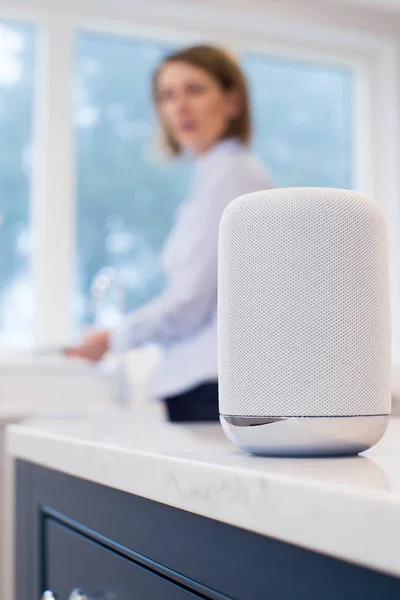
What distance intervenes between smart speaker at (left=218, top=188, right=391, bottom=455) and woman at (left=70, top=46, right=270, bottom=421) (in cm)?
71

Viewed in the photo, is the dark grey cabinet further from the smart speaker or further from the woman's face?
the woman's face

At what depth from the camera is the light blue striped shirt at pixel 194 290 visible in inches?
51.3

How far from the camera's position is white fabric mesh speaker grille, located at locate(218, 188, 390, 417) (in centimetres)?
47

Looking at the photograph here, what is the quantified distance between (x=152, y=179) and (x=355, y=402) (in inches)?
103

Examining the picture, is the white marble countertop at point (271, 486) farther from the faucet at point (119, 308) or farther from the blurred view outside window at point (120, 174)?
the blurred view outside window at point (120, 174)

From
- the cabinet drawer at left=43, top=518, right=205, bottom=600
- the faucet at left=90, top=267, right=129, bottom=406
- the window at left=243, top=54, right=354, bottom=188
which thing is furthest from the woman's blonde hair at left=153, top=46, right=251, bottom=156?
the window at left=243, top=54, right=354, bottom=188

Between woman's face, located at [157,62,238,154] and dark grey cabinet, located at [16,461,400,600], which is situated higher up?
woman's face, located at [157,62,238,154]

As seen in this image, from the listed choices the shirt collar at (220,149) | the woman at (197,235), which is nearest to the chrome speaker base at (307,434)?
the woman at (197,235)

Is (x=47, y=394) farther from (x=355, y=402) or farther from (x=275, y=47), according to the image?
(x=355, y=402)

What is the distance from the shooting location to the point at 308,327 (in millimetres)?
476

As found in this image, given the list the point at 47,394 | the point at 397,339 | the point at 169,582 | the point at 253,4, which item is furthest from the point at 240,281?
the point at 253,4

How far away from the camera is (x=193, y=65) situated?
1.66 metres

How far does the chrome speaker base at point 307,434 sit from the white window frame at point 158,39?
198 centimetres

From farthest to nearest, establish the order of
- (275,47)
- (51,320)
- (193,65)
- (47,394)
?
(275,47), (51,320), (47,394), (193,65)
